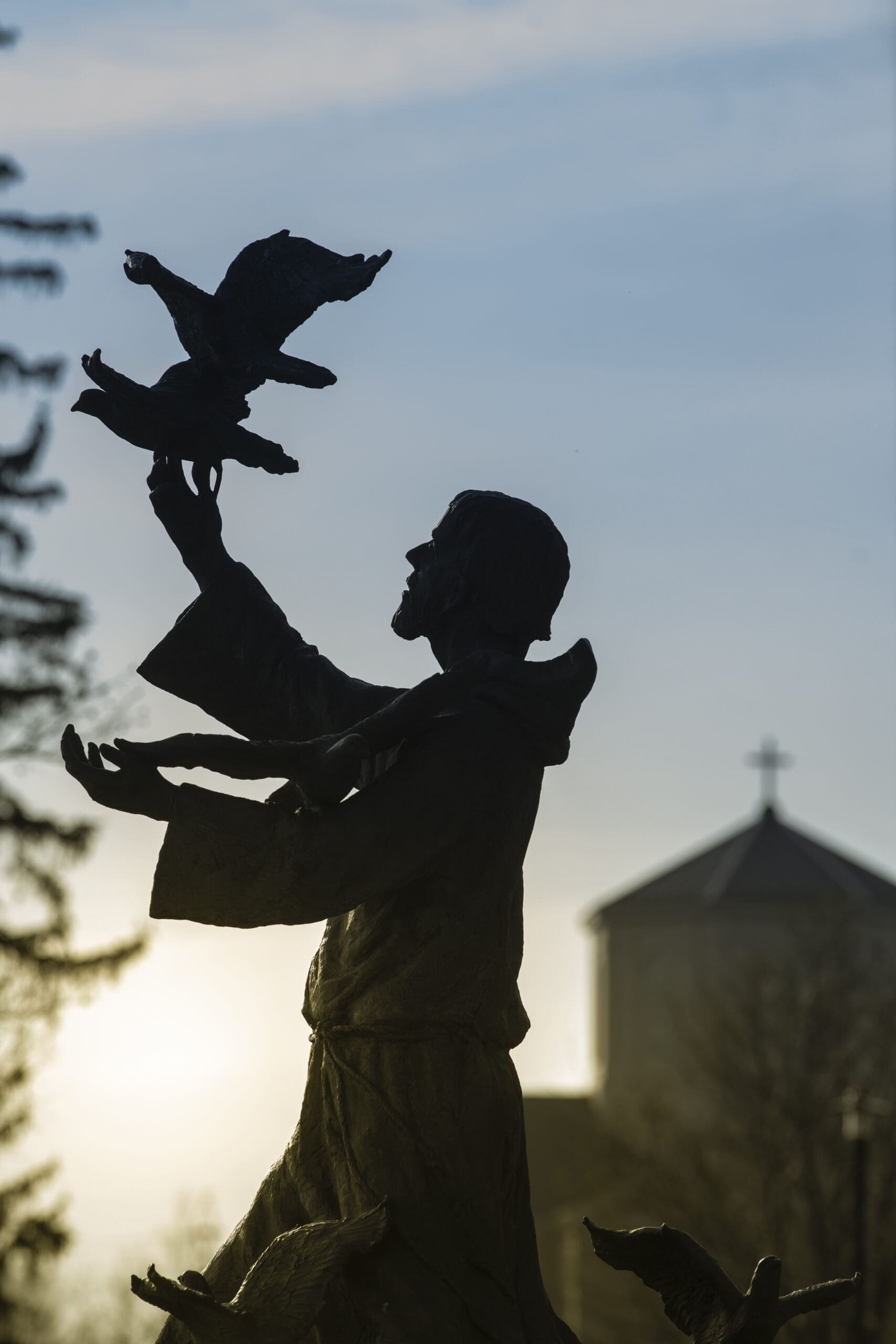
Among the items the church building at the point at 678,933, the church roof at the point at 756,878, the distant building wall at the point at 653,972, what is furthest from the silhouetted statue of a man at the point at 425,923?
the church roof at the point at 756,878

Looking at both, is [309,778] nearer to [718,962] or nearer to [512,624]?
[512,624]

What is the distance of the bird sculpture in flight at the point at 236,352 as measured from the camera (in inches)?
201

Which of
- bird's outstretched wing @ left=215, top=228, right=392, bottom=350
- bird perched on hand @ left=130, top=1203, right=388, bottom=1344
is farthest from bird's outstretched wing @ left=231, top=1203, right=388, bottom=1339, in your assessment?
bird's outstretched wing @ left=215, top=228, right=392, bottom=350

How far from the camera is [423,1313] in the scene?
4.53 m

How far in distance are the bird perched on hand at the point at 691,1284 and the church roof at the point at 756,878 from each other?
5962 centimetres

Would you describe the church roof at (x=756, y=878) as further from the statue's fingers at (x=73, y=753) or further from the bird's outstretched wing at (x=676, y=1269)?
the statue's fingers at (x=73, y=753)

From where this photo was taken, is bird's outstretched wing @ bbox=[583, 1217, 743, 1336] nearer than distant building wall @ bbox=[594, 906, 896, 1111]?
Yes

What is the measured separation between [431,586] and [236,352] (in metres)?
0.66

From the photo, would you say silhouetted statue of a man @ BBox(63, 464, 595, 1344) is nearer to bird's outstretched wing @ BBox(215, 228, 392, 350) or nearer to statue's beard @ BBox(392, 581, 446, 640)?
statue's beard @ BBox(392, 581, 446, 640)

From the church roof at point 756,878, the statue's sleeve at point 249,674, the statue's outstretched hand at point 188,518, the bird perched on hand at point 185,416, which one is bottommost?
the statue's sleeve at point 249,674

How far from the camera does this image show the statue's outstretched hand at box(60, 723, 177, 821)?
452 cm

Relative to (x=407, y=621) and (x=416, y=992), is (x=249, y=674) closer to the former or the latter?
(x=407, y=621)

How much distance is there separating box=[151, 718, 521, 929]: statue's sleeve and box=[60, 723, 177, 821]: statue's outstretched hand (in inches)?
1.4

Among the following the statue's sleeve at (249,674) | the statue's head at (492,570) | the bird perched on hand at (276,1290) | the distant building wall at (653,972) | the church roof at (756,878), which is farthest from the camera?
the church roof at (756,878)
